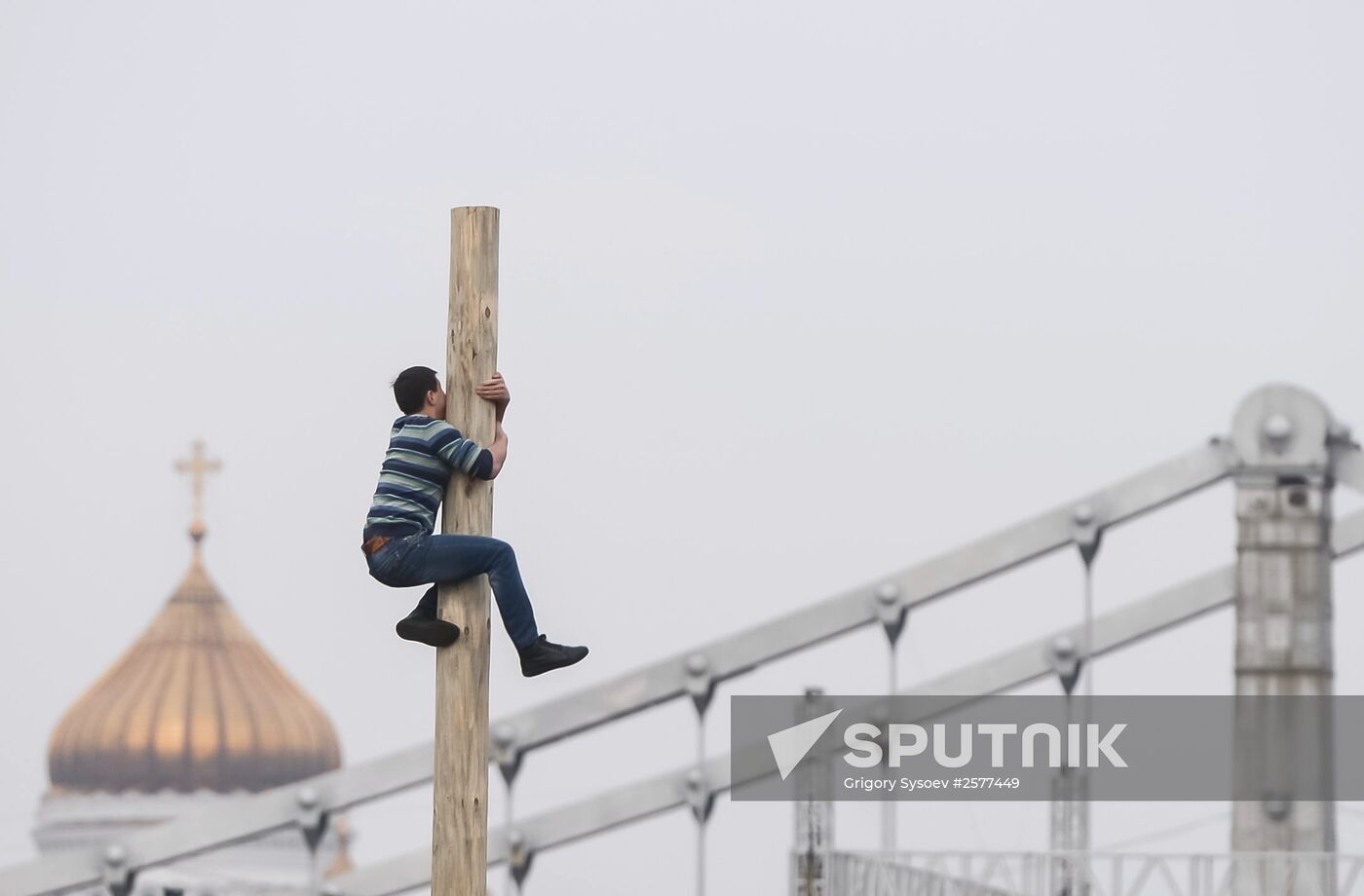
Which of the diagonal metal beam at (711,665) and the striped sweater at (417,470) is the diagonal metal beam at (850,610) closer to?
the diagonal metal beam at (711,665)

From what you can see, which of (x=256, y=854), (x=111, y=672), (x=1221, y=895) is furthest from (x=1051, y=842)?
(x=111, y=672)

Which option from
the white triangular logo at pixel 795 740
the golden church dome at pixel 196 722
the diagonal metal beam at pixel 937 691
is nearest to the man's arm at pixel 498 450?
the white triangular logo at pixel 795 740

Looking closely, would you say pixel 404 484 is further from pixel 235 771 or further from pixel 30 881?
pixel 235 771

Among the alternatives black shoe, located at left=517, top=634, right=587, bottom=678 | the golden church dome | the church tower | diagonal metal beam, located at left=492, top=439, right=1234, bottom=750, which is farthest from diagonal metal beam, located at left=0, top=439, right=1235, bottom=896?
the golden church dome

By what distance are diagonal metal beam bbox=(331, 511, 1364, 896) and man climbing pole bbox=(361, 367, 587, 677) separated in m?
20.0

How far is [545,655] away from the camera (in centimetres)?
1062

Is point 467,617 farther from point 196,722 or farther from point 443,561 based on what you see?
point 196,722

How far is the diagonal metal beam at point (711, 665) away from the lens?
108 feet

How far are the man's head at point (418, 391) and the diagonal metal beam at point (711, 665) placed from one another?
21.8 meters

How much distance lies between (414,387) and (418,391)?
0.07 ft

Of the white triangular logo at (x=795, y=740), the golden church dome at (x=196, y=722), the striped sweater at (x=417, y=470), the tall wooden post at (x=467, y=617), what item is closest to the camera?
the striped sweater at (x=417, y=470)

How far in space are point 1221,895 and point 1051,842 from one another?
6.03 m

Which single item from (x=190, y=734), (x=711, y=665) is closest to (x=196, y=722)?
(x=190, y=734)

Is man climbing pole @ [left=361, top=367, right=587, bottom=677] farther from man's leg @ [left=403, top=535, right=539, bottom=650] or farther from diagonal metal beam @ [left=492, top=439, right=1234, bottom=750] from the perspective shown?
diagonal metal beam @ [left=492, top=439, right=1234, bottom=750]
